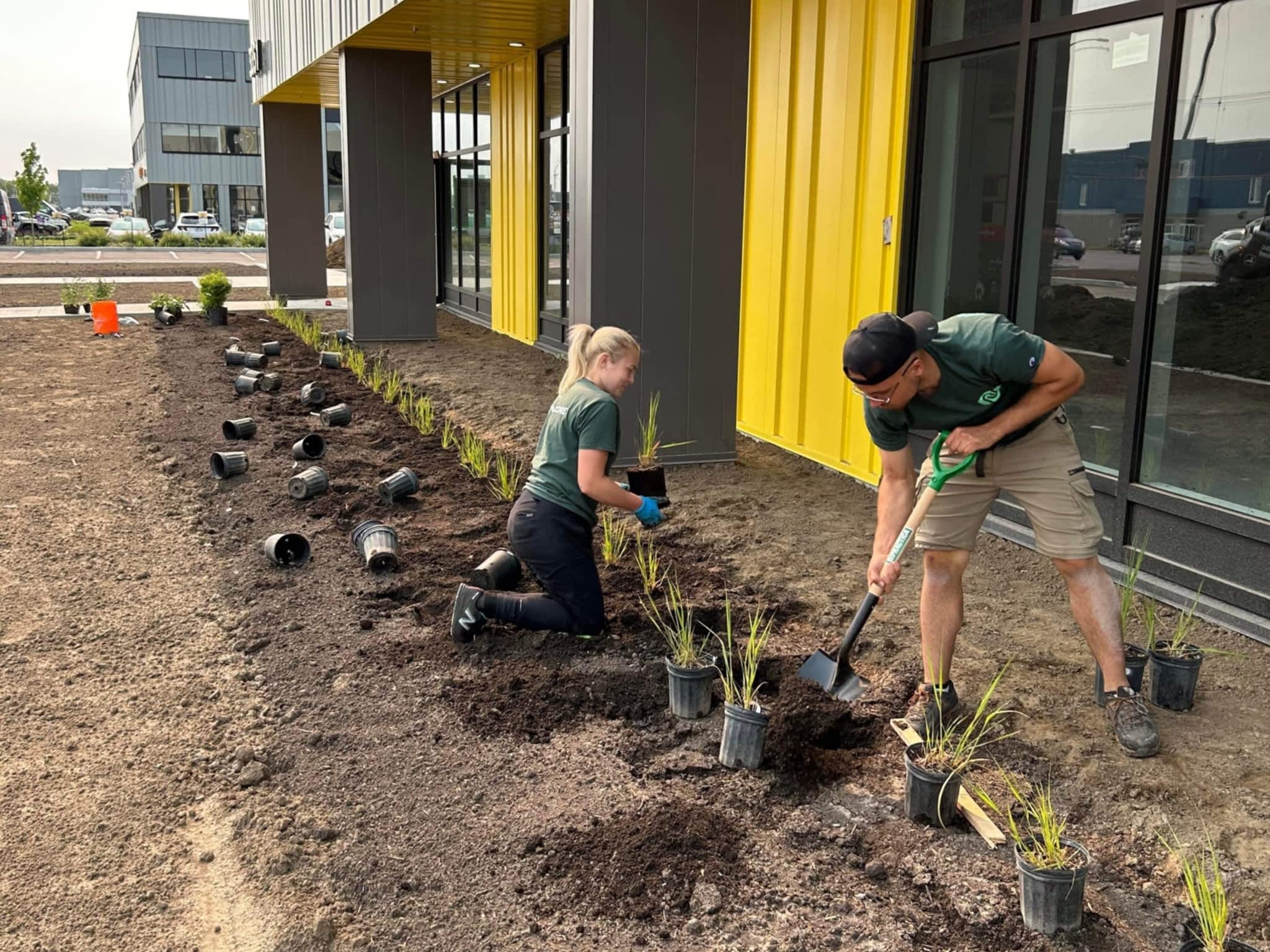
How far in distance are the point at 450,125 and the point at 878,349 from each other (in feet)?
55.1

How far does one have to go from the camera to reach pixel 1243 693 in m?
4.16

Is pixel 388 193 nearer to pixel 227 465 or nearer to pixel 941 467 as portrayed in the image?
pixel 227 465

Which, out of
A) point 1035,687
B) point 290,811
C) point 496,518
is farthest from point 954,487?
point 496,518

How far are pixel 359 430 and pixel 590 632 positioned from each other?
195 inches

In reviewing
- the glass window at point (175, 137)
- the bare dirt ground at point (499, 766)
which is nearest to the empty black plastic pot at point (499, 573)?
the bare dirt ground at point (499, 766)

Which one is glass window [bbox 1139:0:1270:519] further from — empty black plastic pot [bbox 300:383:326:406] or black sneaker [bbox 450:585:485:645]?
empty black plastic pot [bbox 300:383:326:406]

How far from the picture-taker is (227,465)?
731 centimetres

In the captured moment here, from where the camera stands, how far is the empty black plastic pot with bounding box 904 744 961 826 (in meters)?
3.24

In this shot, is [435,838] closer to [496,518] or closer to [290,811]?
[290,811]

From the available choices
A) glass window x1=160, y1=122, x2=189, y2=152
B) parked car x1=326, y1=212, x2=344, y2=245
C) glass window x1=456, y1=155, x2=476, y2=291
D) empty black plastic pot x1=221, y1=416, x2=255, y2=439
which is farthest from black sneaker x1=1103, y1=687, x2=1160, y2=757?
glass window x1=160, y1=122, x2=189, y2=152

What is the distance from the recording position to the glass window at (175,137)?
212ft

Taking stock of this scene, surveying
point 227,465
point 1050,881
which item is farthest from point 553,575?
point 227,465

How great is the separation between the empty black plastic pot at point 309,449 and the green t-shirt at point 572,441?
3584 mm

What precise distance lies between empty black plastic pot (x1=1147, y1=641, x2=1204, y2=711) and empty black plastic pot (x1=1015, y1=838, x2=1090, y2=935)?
1412mm
